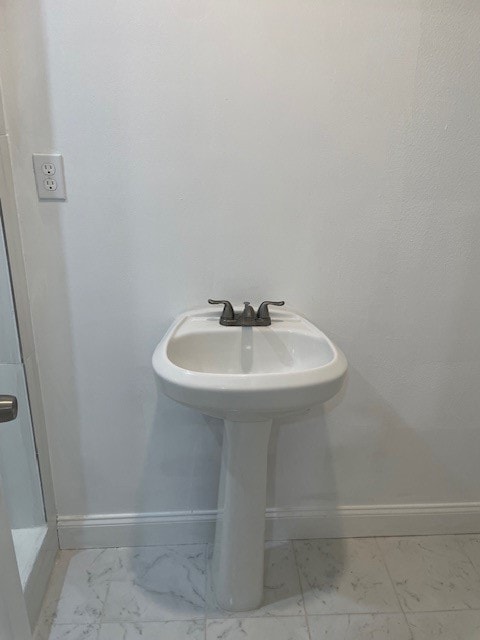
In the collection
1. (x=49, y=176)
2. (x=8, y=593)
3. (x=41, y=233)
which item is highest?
(x=49, y=176)

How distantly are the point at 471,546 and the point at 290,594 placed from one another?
0.69 m

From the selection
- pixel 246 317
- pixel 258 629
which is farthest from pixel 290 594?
pixel 246 317

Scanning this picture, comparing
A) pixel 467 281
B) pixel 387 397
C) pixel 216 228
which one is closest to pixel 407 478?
pixel 387 397

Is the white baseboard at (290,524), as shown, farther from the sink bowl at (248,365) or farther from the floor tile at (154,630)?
the sink bowl at (248,365)

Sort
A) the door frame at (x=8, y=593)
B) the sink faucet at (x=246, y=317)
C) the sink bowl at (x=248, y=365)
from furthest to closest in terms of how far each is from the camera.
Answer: the sink faucet at (x=246, y=317), the sink bowl at (x=248, y=365), the door frame at (x=8, y=593)

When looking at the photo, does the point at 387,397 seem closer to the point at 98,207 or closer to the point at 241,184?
the point at 241,184

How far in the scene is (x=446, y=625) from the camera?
129 centimetres

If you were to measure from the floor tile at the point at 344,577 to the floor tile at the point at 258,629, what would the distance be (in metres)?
0.07

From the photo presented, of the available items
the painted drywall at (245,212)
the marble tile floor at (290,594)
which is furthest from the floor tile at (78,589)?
the painted drywall at (245,212)

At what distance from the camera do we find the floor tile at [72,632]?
1.21 m

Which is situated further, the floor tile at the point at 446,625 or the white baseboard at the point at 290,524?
the white baseboard at the point at 290,524

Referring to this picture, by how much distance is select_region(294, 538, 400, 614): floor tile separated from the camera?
1333 mm

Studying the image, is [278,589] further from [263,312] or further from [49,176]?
[49,176]

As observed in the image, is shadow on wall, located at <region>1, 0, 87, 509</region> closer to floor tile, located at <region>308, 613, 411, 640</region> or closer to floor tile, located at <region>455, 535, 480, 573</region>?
floor tile, located at <region>308, 613, 411, 640</region>
